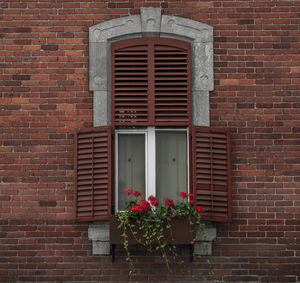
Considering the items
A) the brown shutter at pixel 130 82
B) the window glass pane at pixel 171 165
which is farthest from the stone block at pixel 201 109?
the brown shutter at pixel 130 82

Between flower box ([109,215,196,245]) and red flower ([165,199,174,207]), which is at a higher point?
red flower ([165,199,174,207])

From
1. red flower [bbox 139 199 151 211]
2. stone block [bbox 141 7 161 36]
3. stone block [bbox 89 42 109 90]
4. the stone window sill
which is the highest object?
stone block [bbox 141 7 161 36]

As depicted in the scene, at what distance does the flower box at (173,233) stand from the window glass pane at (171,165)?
0.50 metres

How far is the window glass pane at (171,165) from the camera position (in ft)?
17.9

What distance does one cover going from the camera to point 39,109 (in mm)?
5457

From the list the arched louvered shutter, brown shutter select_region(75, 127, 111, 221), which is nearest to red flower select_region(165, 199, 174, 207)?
brown shutter select_region(75, 127, 111, 221)

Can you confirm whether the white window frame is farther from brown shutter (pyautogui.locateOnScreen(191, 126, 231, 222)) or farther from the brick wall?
the brick wall

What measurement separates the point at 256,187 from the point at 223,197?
1.52ft

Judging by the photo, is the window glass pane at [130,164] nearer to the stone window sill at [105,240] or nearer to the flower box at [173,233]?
the stone window sill at [105,240]

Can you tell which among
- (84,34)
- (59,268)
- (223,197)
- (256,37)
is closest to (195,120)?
(223,197)

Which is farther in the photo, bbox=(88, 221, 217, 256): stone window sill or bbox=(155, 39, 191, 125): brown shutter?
bbox=(155, 39, 191, 125): brown shutter

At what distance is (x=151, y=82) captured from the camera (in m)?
5.41

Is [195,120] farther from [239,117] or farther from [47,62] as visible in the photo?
[47,62]

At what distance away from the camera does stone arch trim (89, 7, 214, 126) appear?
5418mm
